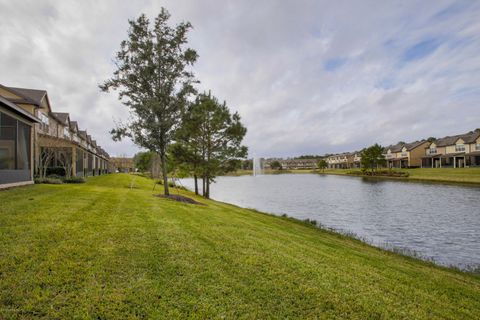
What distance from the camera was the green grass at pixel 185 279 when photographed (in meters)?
3.77

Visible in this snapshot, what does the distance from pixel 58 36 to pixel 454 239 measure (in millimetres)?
27849

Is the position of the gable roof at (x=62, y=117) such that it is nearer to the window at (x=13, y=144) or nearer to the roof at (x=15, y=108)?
the roof at (x=15, y=108)

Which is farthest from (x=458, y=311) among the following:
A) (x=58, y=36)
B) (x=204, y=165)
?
(x=58, y=36)

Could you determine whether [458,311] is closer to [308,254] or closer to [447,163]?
[308,254]

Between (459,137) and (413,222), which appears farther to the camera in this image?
(459,137)

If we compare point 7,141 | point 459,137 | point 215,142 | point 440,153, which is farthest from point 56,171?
point 440,153

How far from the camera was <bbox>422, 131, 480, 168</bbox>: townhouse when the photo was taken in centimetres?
5979

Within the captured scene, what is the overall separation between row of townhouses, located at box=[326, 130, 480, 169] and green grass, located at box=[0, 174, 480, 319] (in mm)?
71690

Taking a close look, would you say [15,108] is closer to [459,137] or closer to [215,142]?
[215,142]

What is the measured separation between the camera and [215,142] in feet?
83.9

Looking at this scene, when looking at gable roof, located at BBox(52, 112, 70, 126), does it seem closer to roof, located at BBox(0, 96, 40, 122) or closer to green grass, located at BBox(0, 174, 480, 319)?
roof, located at BBox(0, 96, 40, 122)

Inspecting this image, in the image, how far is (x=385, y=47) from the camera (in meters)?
20.8

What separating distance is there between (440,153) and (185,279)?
86.5 metres

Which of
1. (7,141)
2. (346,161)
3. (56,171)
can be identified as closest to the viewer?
(7,141)
